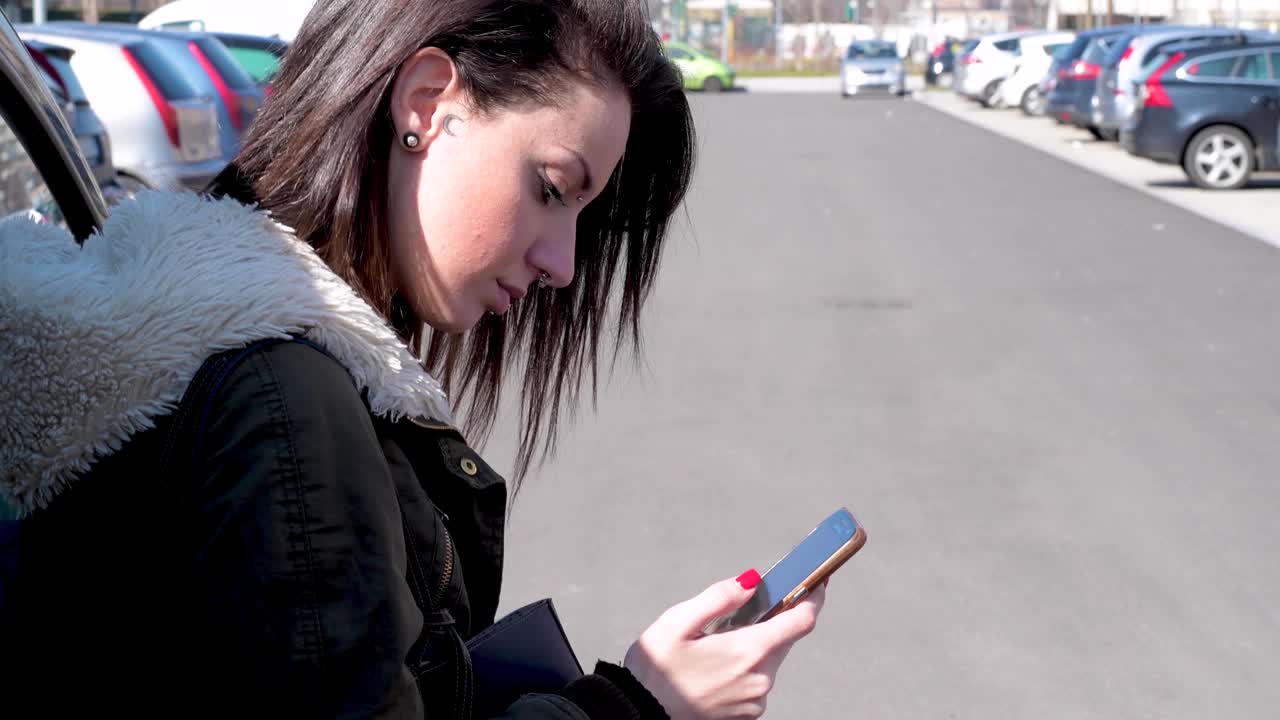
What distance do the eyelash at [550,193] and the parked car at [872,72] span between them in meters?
41.3

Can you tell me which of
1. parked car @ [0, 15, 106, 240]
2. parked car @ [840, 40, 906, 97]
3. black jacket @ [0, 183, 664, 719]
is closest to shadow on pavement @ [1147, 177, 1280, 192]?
parked car @ [0, 15, 106, 240]

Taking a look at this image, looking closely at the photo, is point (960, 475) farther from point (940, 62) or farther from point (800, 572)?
point (940, 62)

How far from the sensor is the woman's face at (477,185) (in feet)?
5.40

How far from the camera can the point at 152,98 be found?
984cm

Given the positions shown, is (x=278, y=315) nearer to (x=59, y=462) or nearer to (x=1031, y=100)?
(x=59, y=462)

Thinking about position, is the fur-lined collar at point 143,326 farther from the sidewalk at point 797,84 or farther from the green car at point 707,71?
the sidewalk at point 797,84

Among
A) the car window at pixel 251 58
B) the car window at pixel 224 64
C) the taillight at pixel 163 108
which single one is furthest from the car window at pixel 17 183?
the car window at pixel 251 58

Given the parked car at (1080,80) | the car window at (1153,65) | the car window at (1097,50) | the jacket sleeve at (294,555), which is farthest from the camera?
the car window at (1097,50)

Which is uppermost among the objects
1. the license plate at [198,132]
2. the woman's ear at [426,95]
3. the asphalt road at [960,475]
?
the woman's ear at [426,95]

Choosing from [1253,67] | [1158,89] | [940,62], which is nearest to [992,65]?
[940,62]

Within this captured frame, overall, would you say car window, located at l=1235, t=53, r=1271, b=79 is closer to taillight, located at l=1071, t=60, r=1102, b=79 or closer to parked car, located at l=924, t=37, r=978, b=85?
taillight, located at l=1071, t=60, r=1102, b=79

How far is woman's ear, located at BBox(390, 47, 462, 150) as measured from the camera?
163 cm

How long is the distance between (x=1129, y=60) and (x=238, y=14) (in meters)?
12.0

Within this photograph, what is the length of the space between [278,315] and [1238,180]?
17.0 m
